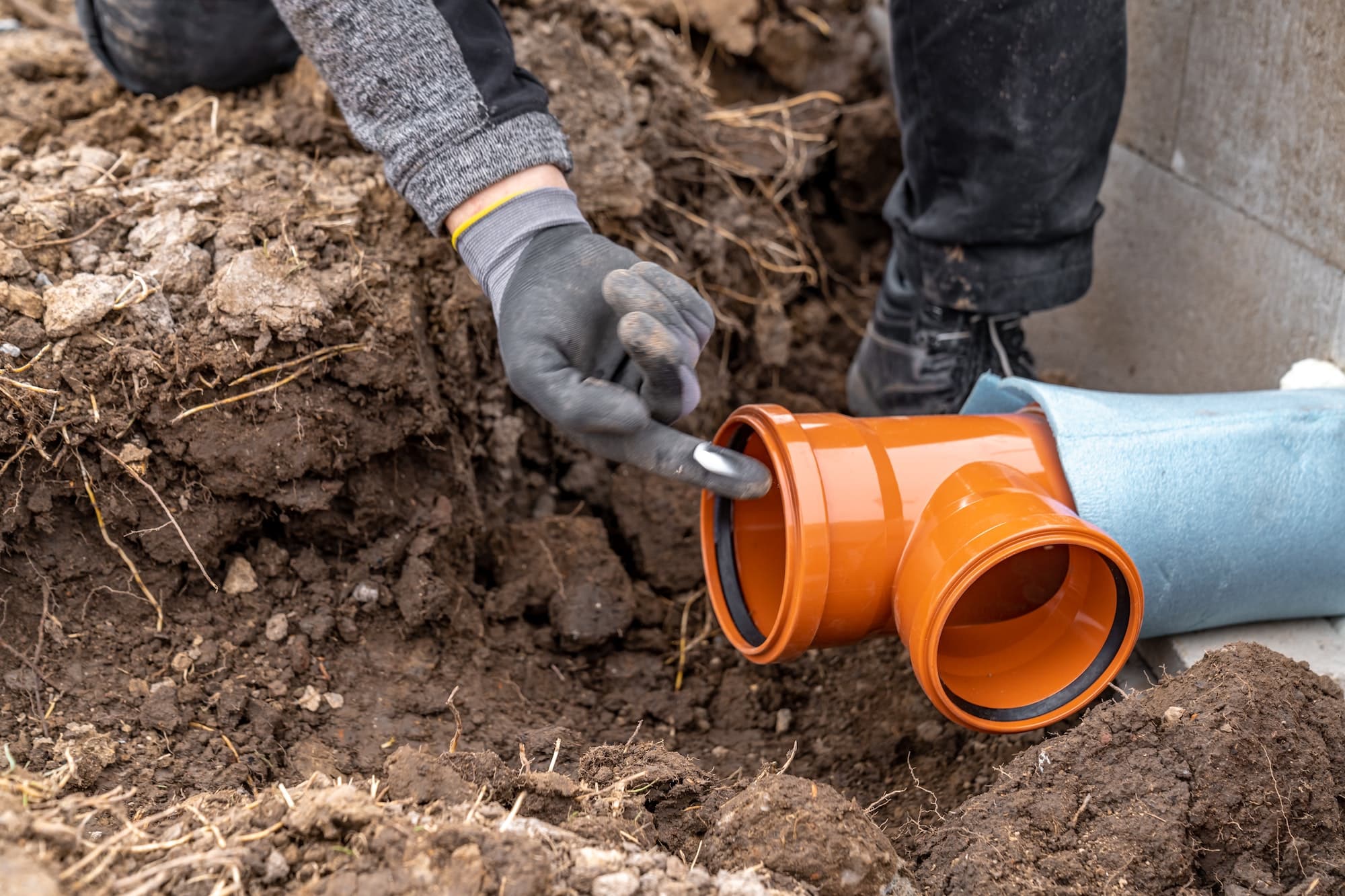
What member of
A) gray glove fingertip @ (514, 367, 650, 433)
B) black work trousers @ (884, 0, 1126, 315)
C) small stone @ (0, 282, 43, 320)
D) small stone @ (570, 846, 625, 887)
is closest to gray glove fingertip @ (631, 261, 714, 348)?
gray glove fingertip @ (514, 367, 650, 433)

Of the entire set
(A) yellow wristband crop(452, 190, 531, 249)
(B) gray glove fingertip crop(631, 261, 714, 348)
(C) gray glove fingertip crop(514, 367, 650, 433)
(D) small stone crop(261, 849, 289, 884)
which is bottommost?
(D) small stone crop(261, 849, 289, 884)

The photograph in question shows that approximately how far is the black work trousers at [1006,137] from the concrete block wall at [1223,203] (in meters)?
0.27

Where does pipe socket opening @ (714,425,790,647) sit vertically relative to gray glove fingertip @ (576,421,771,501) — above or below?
below

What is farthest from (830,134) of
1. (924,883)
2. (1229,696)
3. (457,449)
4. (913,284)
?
(924,883)

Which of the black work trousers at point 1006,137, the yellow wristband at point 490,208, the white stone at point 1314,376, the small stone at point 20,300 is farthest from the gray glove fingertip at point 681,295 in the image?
the white stone at point 1314,376

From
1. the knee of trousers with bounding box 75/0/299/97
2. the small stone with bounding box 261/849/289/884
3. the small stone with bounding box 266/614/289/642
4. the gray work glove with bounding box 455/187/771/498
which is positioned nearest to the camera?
the small stone with bounding box 261/849/289/884

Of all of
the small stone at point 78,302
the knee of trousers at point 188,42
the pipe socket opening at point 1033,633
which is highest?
the knee of trousers at point 188,42

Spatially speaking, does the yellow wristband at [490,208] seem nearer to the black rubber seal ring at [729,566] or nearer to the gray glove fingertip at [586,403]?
the gray glove fingertip at [586,403]

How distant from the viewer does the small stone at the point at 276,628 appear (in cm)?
149

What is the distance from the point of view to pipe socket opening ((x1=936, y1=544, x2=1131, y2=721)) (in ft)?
4.49

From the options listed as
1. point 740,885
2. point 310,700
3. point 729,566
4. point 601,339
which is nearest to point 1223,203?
point 729,566

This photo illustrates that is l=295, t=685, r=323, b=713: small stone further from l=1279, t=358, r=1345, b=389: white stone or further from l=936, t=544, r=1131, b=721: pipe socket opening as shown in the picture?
l=1279, t=358, r=1345, b=389: white stone

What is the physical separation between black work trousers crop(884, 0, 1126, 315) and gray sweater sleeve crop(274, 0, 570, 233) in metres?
0.72

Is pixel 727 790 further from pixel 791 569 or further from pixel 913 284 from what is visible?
pixel 913 284
